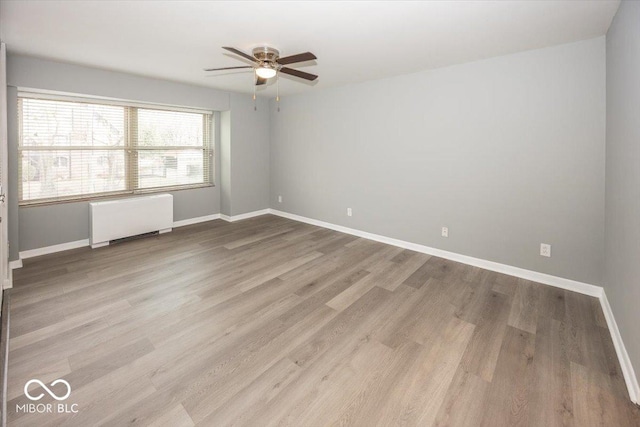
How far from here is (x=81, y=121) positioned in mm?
4195

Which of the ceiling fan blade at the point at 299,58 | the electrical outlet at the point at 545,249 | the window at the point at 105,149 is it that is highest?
the ceiling fan blade at the point at 299,58

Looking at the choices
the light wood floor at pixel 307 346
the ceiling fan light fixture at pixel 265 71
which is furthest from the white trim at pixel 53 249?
the ceiling fan light fixture at pixel 265 71

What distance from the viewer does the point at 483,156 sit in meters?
3.53

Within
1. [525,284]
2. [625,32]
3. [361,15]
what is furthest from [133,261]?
[625,32]

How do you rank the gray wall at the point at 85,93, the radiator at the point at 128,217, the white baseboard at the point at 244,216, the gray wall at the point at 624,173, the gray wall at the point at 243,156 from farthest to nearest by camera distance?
the white baseboard at the point at 244,216
the gray wall at the point at 243,156
the radiator at the point at 128,217
the gray wall at the point at 85,93
the gray wall at the point at 624,173

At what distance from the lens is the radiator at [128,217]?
4.22 m

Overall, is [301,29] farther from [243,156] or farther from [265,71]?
[243,156]

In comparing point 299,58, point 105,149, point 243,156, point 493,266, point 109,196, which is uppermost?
point 299,58

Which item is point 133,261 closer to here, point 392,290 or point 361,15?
point 392,290

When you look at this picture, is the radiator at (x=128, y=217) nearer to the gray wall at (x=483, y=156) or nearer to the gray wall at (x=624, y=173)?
the gray wall at (x=483, y=156)

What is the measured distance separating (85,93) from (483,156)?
507 cm

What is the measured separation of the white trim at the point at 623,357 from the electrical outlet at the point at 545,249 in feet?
2.05

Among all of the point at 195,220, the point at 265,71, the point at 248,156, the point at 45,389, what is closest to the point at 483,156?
the point at 265,71

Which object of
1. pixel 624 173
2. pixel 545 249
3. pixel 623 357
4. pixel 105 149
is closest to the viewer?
pixel 623 357
